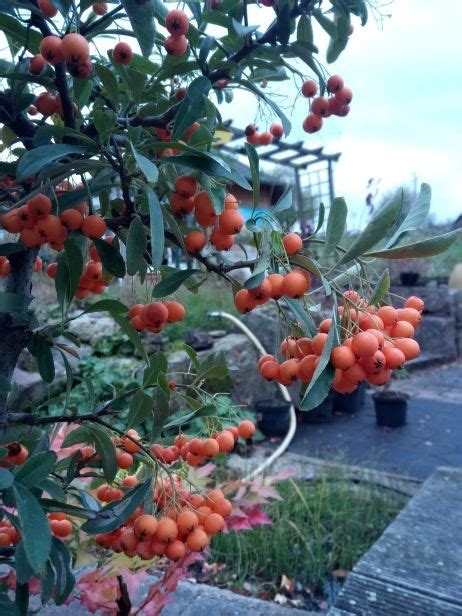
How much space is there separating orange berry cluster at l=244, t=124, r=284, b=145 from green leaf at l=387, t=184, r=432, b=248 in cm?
64

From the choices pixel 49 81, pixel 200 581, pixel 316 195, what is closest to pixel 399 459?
pixel 200 581

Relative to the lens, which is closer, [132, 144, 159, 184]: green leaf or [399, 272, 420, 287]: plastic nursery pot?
[132, 144, 159, 184]: green leaf

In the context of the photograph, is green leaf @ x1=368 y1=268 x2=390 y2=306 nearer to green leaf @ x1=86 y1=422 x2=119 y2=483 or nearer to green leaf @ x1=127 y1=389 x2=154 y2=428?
green leaf @ x1=127 y1=389 x2=154 y2=428

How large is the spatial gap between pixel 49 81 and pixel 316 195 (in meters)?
13.7

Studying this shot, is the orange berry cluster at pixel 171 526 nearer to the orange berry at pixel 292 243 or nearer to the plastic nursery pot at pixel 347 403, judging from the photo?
the orange berry at pixel 292 243

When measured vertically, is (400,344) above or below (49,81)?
below

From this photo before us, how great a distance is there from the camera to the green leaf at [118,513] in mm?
900

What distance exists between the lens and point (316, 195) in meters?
14.2

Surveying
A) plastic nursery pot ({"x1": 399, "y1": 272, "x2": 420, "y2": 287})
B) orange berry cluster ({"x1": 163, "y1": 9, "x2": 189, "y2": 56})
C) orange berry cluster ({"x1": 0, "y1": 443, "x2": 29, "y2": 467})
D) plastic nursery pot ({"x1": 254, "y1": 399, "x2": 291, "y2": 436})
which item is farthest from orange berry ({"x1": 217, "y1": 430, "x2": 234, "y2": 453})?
plastic nursery pot ({"x1": 399, "y1": 272, "x2": 420, "y2": 287})

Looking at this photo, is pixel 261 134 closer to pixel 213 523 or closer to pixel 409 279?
pixel 213 523

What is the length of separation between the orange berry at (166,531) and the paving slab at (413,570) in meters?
1.03

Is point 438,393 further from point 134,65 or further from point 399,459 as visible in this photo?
point 134,65

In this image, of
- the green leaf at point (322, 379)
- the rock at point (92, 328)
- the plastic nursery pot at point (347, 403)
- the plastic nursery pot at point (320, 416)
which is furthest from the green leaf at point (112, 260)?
the plastic nursery pot at point (347, 403)

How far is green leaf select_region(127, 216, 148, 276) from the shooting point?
82 centimetres
